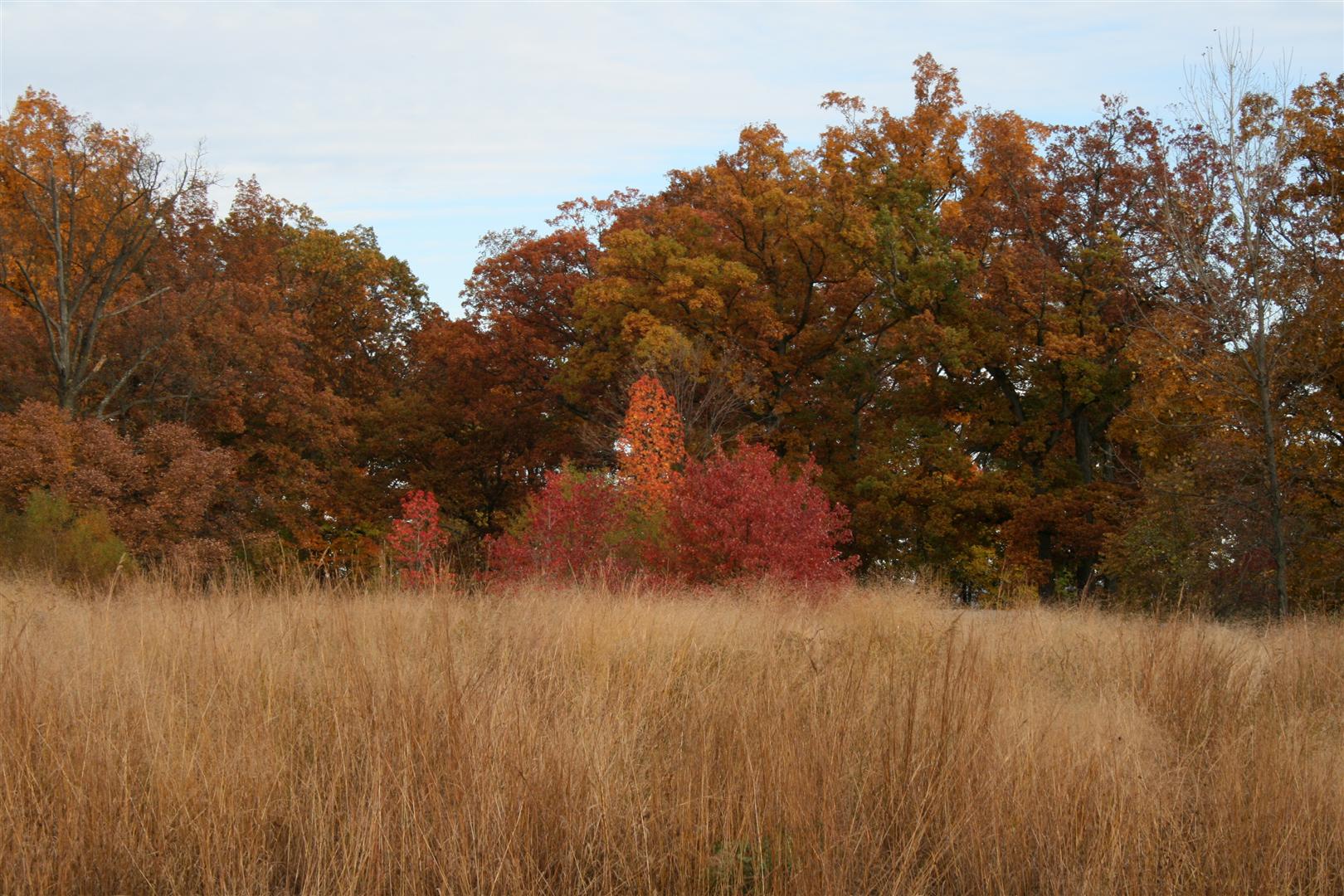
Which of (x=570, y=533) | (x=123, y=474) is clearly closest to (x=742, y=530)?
(x=570, y=533)

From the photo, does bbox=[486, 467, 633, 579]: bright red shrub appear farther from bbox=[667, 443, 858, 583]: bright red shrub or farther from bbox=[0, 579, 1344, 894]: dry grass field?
bbox=[0, 579, 1344, 894]: dry grass field

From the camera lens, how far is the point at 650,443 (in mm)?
22328

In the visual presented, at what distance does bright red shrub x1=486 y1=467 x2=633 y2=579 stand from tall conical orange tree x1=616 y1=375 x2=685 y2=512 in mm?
3467

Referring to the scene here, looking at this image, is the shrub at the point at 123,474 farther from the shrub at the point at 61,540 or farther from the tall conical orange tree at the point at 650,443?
the tall conical orange tree at the point at 650,443

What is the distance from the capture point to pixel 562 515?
15969mm

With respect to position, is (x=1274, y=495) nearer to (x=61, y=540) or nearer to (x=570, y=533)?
(x=570, y=533)

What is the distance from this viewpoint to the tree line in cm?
2416

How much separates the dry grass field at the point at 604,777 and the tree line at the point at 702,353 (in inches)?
645

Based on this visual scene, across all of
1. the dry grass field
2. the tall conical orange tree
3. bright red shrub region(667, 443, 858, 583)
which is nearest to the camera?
the dry grass field

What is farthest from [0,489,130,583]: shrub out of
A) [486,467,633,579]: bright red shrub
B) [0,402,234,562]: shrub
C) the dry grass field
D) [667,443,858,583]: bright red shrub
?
the dry grass field

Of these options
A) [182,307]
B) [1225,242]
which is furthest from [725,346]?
[182,307]

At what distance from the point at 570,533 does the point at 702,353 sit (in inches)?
402

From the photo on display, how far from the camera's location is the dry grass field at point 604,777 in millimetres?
3877

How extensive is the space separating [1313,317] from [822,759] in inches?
596
